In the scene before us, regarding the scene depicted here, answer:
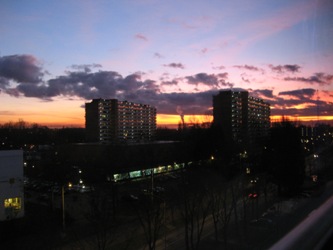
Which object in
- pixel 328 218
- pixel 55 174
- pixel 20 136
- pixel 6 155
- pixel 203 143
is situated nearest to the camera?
pixel 328 218

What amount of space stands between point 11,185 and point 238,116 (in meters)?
17.1

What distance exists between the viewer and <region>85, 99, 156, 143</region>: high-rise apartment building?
84.3 feet

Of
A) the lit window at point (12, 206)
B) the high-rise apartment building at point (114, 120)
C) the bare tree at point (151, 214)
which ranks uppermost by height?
the high-rise apartment building at point (114, 120)

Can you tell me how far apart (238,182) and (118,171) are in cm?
537

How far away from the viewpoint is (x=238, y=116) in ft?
70.9

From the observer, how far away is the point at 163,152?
13.7 metres

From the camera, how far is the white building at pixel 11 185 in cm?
648

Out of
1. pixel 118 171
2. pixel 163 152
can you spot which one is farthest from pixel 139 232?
pixel 163 152

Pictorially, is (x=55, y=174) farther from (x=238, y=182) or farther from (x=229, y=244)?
(x=229, y=244)

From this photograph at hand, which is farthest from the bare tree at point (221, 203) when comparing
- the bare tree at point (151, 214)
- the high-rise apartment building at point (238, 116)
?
the high-rise apartment building at point (238, 116)

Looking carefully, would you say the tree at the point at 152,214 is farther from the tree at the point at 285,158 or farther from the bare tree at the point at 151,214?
the tree at the point at 285,158

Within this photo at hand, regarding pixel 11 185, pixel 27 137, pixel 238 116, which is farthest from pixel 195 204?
pixel 27 137

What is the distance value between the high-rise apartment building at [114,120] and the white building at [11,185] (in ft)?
56.3

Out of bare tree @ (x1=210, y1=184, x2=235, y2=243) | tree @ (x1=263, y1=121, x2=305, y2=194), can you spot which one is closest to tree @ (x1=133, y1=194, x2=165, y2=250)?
bare tree @ (x1=210, y1=184, x2=235, y2=243)
